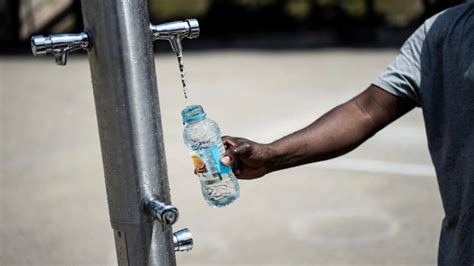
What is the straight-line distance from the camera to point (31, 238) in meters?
5.31

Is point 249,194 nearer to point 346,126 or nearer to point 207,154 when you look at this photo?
point 346,126

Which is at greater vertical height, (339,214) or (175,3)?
(175,3)

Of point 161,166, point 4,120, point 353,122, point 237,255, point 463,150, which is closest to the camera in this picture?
point 161,166

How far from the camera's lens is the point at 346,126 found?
2.54 meters

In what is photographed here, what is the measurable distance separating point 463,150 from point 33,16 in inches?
687

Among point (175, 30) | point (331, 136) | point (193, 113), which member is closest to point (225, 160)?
point (193, 113)

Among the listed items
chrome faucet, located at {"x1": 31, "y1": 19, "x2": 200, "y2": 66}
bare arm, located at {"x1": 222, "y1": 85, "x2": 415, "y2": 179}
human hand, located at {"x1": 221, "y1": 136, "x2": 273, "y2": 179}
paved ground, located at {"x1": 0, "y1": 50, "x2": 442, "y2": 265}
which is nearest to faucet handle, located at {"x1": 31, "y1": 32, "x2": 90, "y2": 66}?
chrome faucet, located at {"x1": 31, "y1": 19, "x2": 200, "y2": 66}

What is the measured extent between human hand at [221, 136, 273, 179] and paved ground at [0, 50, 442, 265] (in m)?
2.42

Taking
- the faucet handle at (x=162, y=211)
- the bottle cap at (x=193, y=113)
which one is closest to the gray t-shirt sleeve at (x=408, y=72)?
the bottle cap at (x=193, y=113)

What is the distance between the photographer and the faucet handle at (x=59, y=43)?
1726 millimetres

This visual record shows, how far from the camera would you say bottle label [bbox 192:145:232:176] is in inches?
80.7

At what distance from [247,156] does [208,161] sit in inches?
10.0

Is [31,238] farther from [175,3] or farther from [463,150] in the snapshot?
[175,3]

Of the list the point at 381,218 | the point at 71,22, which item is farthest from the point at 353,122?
the point at 71,22
